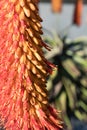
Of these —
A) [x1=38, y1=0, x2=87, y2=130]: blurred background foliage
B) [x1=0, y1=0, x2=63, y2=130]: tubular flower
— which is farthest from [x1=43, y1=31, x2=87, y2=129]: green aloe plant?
[x1=0, y1=0, x2=63, y2=130]: tubular flower

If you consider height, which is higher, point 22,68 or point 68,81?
point 22,68

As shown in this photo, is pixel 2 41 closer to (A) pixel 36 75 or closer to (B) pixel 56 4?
(A) pixel 36 75

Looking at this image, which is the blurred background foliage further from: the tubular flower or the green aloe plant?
the tubular flower

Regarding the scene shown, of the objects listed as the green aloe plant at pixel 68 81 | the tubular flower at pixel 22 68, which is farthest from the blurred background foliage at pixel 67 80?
the tubular flower at pixel 22 68

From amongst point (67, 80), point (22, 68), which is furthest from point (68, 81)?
point (22, 68)

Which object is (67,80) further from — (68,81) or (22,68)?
(22,68)

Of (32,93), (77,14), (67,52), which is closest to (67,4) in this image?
(77,14)
